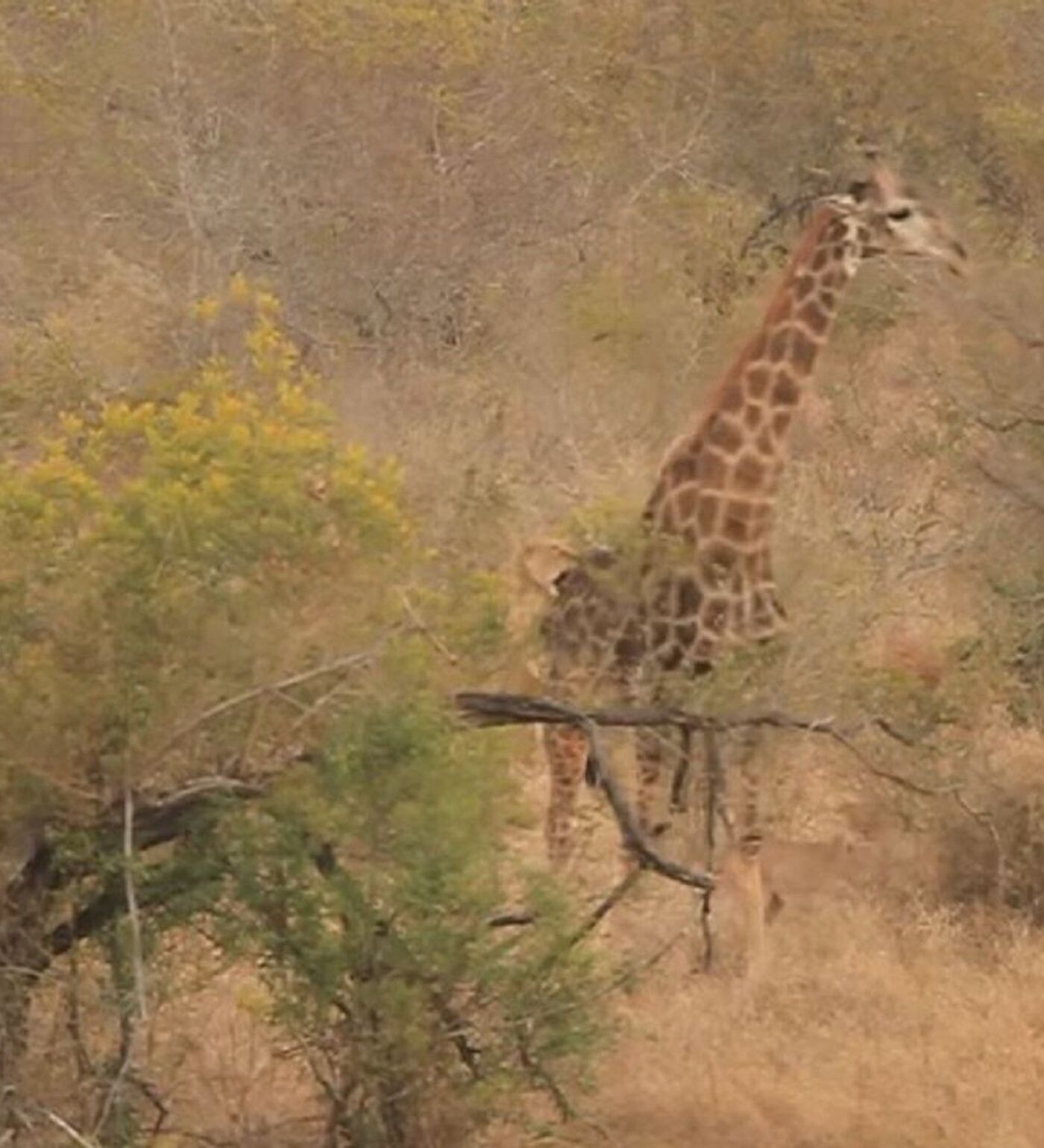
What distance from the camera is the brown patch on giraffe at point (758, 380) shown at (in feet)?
26.2

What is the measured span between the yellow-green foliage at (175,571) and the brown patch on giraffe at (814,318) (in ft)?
9.89

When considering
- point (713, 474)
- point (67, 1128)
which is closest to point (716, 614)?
point (713, 474)

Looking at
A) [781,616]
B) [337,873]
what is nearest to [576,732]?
[781,616]

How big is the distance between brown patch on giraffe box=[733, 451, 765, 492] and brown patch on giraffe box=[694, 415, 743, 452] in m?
0.05

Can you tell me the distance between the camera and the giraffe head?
797 centimetres

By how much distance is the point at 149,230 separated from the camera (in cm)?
1492

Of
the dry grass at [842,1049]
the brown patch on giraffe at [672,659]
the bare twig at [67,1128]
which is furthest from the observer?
the brown patch on giraffe at [672,659]

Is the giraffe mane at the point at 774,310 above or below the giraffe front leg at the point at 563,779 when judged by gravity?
above

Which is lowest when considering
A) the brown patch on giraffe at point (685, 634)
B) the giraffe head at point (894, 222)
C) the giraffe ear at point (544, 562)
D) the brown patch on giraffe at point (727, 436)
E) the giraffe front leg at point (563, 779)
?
the giraffe front leg at point (563, 779)

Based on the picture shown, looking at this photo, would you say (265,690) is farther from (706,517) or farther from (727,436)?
(727,436)

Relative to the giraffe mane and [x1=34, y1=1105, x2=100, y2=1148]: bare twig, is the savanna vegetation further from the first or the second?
the giraffe mane

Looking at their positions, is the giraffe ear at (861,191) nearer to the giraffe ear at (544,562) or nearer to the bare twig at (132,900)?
the giraffe ear at (544,562)

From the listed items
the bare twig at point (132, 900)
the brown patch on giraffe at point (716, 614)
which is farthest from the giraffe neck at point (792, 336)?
the bare twig at point (132, 900)

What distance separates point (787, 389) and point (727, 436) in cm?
24
